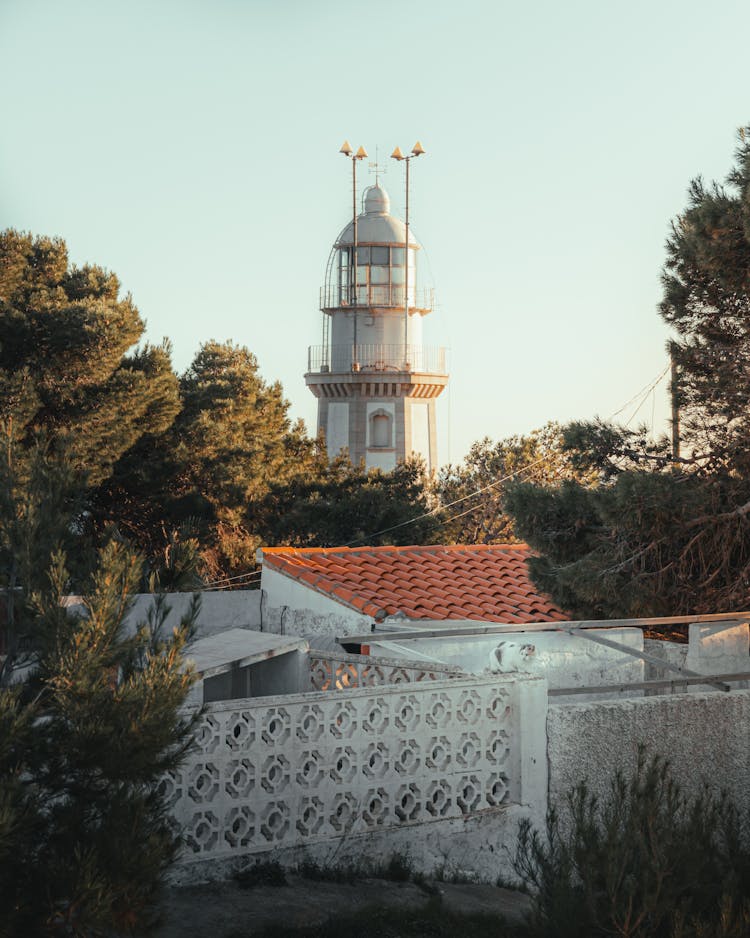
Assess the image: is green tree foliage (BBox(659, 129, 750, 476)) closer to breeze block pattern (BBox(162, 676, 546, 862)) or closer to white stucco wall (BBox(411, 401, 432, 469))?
breeze block pattern (BBox(162, 676, 546, 862))

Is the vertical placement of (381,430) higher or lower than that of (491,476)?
higher

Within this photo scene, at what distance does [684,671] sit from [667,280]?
4.93 meters

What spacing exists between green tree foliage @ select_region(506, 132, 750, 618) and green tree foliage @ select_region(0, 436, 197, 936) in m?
7.76

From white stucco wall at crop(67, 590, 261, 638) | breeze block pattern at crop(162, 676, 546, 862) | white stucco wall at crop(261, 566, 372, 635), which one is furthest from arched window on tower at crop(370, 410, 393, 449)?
breeze block pattern at crop(162, 676, 546, 862)

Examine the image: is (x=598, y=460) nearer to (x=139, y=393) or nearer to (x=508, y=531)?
(x=139, y=393)

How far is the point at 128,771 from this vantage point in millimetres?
4320

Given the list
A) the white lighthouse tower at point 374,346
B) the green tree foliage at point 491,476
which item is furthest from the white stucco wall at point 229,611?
the white lighthouse tower at point 374,346

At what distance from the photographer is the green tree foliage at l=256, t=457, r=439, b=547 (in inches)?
1125

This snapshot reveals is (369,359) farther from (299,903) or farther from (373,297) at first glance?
(299,903)

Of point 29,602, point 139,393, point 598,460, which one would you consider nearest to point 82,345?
point 139,393

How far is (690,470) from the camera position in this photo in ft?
39.3

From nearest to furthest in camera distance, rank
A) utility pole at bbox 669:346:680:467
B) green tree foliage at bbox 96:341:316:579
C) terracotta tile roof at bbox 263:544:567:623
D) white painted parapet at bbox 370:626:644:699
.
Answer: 1. white painted parapet at bbox 370:626:644:699
2. utility pole at bbox 669:346:680:467
3. terracotta tile roof at bbox 263:544:567:623
4. green tree foliage at bbox 96:341:316:579

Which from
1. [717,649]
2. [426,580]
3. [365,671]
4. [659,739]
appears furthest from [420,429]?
[659,739]

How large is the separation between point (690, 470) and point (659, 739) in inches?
163
